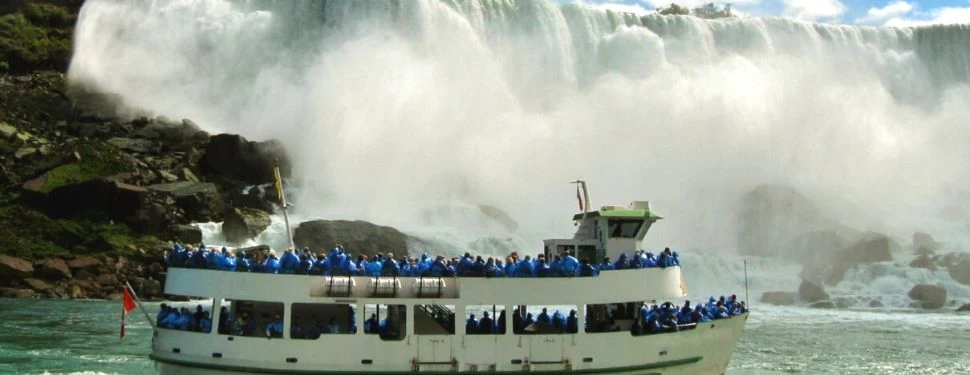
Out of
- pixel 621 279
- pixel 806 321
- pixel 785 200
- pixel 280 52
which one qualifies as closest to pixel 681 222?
pixel 785 200

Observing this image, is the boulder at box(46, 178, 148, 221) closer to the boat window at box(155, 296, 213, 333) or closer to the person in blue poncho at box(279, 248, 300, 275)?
the boat window at box(155, 296, 213, 333)

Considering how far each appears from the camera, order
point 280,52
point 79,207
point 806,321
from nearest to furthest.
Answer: point 806,321 → point 79,207 → point 280,52

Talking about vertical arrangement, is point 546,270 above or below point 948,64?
below

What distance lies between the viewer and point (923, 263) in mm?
47750

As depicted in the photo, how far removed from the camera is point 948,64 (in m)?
79.2

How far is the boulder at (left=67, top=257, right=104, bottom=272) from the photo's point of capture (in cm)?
4019

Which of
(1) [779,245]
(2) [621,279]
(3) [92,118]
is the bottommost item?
(2) [621,279]

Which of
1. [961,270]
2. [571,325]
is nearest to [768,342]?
[571,325]

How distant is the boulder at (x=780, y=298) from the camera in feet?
140

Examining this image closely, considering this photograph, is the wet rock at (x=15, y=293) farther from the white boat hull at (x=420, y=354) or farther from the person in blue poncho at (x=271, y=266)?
the person in blue poncho at (x=271, y=266)

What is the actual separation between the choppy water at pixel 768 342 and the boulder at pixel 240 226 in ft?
30.4

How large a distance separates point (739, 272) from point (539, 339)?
33.2 m

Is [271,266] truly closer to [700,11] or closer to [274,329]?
[274,329]

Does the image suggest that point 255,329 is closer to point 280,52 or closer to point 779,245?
point 779,245
